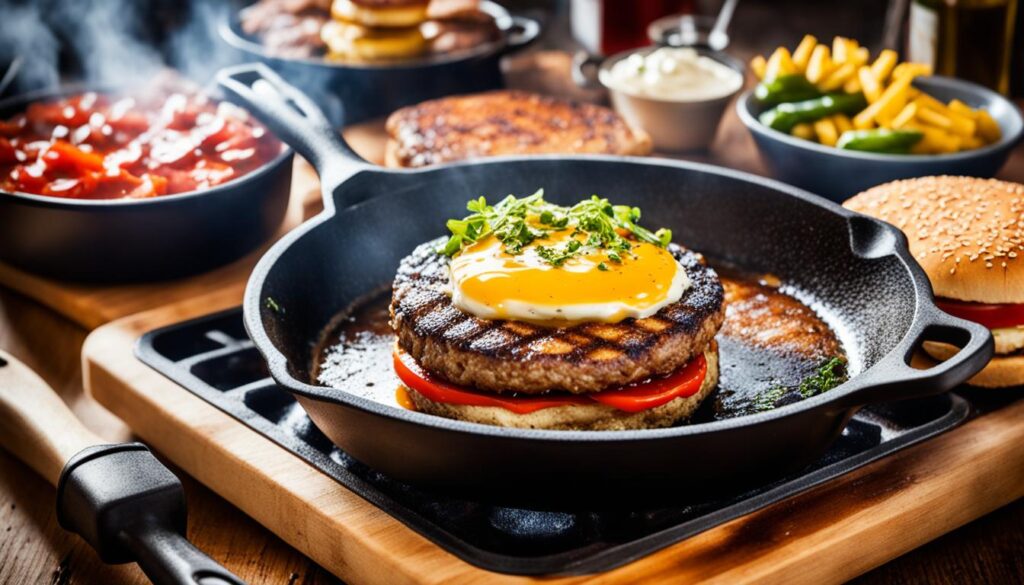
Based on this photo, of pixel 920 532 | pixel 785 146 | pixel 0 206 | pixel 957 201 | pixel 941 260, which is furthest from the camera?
pixel 785 146

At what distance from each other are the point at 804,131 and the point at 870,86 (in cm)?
27

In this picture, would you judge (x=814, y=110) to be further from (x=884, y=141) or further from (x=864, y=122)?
(x=884, y=141)

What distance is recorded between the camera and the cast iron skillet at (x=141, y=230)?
317 cm

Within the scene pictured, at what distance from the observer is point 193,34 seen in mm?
5809

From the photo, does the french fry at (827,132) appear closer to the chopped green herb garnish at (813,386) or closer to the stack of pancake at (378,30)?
the chopped green herb garnish at (813,386)

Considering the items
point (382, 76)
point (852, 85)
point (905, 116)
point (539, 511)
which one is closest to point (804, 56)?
point (852, 85)

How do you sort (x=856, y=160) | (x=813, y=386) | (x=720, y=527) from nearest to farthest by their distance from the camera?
(x=720, y=527) → (x=813, y=386) → (x=856, y=160)

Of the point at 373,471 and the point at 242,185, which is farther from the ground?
the point at 242,185

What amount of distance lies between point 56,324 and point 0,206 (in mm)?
419

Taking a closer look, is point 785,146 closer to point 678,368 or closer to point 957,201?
point 957,201

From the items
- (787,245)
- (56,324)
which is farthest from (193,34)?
(787,245)

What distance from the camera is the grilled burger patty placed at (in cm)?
216

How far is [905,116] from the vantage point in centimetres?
363

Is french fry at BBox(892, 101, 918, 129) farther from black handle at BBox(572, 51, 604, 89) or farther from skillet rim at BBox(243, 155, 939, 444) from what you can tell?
black handle at BBox(572, 51, 604, 89)
